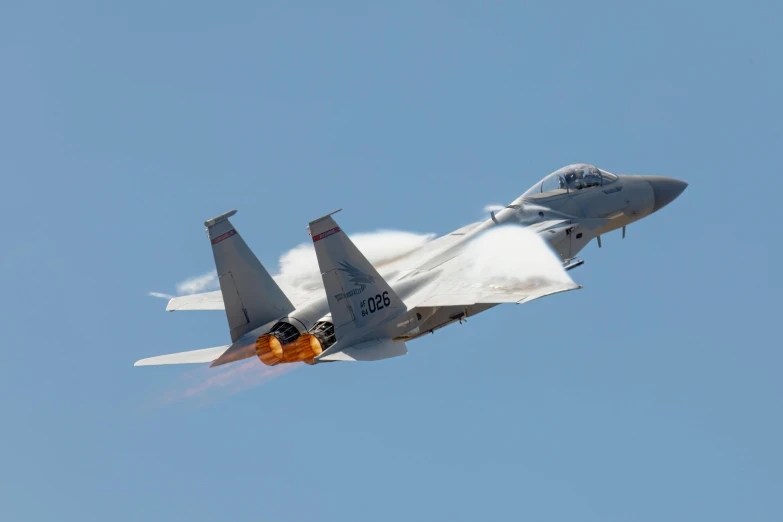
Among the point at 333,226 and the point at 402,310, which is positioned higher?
the point at 333,226

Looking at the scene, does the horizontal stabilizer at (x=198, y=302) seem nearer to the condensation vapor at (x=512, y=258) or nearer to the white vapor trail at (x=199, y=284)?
the white vapor trail at (x=199, y=284)

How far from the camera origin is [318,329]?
83.2 feet

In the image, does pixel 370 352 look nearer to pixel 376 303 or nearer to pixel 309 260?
pixel 376 303

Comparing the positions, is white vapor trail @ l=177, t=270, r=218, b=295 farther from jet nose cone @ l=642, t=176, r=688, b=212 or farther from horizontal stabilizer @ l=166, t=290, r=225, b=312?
jet nose cone @ l=642, t=176, r=688, b=212

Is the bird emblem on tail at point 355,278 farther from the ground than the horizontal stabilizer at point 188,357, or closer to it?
farther from the ground

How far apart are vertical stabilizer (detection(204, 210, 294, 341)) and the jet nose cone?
10852 millimetres

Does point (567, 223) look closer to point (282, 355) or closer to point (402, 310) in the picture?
point (402, 310)

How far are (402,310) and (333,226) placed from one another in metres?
2.49

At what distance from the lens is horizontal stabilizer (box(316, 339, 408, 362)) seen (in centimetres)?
2411

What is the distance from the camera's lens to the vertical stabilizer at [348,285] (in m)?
24.0

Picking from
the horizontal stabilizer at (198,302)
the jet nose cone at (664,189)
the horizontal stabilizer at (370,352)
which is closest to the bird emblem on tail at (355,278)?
the horizontal stabilizer at (370,352)

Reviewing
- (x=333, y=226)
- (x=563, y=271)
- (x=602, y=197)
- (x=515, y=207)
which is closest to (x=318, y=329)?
(x=333, y=226)

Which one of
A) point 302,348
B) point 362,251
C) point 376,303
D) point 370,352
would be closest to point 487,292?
point 376,303

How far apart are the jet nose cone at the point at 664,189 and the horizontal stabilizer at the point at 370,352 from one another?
9.97 metres
